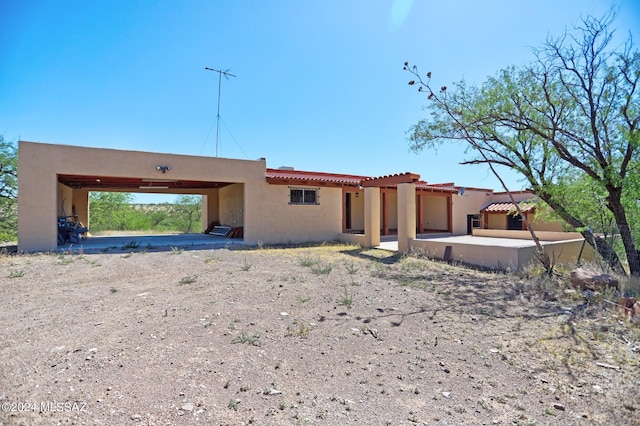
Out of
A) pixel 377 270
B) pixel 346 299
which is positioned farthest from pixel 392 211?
pixel 346 299

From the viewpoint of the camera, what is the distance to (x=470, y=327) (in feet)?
15.0

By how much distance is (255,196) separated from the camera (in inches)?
573

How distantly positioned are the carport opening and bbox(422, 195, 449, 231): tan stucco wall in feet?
40.6

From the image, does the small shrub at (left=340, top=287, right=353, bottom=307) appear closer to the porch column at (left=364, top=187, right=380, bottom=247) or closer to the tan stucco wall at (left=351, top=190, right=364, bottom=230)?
the porch column at (left=364, top=187, right=380, bottom=247)

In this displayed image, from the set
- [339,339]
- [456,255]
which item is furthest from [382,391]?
[456,255]

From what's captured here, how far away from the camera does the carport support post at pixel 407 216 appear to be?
1208 cm

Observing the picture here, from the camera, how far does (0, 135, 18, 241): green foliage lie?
1644cm

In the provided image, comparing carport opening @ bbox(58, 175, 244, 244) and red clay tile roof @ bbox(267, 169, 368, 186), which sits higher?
red clay tile roof @ bbox(267, 169, 368, 186)

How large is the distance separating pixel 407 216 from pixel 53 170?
12.7 m

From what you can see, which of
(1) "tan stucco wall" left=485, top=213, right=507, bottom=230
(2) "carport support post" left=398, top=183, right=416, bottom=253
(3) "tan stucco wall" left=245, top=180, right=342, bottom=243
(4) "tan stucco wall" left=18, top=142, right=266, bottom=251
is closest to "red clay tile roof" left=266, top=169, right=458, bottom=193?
(2) "carport support post" left=398, top=183, right=416, bottom=253

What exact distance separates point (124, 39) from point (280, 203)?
813 cm

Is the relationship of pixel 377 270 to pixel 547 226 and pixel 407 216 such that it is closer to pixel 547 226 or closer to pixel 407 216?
pixel 407 216

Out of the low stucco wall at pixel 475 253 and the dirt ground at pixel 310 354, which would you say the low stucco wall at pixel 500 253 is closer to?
the low stucco wall at pixel 475 253

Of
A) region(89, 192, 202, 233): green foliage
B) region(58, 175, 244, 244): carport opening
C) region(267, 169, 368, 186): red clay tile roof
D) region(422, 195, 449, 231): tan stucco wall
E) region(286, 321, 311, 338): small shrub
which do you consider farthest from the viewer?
region(89, 192, 202, 233): green foliage
